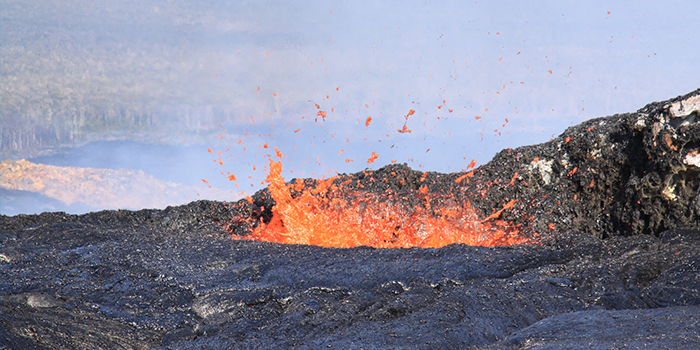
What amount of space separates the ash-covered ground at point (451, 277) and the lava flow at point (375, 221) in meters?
0.46

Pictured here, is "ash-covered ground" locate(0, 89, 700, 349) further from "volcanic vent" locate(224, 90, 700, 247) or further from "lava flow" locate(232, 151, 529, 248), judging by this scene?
"lava flow" locate(232, 151, 529, 248)

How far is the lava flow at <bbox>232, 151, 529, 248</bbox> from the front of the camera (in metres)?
9.43

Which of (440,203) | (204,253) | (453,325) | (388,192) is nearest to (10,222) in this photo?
(204,253)

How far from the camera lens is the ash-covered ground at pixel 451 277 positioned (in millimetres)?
3895

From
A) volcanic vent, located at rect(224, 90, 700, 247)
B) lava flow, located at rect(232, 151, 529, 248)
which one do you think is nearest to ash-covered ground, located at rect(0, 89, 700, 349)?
volcanic vent, located at rect(224, 90, 700, 247)

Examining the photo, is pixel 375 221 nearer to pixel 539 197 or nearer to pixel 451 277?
pixel 539 197

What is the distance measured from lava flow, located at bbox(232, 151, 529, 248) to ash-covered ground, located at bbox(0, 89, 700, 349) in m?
0.46

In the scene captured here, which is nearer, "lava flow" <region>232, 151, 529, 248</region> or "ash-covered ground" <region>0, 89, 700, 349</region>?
"ash-covered ground" <region>0, 89, 700, 349</region>

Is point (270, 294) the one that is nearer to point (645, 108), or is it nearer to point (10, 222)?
point (645, 108)

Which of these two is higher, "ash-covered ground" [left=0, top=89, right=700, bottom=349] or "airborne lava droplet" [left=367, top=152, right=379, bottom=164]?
"airborne lava droplet" [left=367, top=152, right=379, bottom=164]

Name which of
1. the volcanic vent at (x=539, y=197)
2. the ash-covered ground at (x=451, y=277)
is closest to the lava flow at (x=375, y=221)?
the volcanic vent at (x=539, y=197)

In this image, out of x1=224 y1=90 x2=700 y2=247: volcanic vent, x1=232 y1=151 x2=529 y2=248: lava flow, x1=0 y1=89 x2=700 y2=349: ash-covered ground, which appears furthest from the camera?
x1=232 y1=151 x2=529 y2=248: lava flow

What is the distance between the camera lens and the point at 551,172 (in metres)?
9.70

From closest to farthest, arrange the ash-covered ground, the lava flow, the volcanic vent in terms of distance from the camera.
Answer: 1. the ash-covered ground
2. the volcanic vent
3. the lava flow
